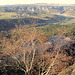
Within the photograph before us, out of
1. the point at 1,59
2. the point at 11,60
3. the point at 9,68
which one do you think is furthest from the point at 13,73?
the point at 1,59

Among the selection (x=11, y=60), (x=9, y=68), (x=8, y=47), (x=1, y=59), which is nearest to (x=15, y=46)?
(x=8, y=47)

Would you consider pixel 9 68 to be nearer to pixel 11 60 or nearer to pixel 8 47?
pixel 11 60

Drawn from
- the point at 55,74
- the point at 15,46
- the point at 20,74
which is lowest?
the point at 20,74

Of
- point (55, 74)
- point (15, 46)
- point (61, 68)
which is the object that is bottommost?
point (55, 74)

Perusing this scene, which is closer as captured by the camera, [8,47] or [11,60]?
[8,47]

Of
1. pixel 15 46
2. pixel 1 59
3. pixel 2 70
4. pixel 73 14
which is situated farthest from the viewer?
pixel 73 14

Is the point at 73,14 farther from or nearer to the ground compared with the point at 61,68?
farther from the ground

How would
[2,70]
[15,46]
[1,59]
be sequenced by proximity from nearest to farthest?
1. [15,46]
2. [2,70]
3. [1,59]

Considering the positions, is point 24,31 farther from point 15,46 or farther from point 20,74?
point 20,74

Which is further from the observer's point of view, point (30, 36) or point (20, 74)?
point (20, 74)
